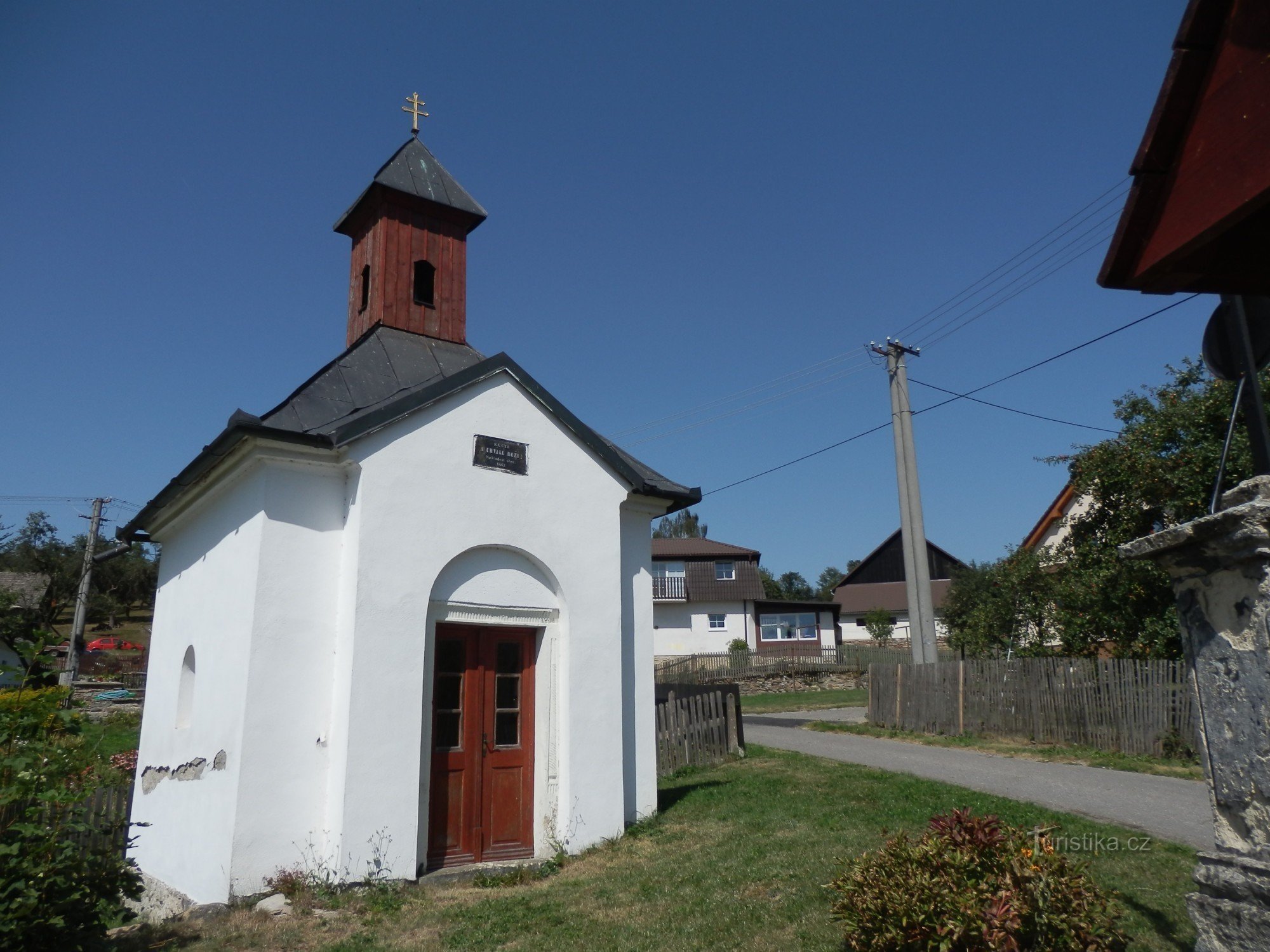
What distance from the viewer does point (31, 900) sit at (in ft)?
16.9

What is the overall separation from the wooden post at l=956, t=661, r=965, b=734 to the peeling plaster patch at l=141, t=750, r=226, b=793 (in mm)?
13819

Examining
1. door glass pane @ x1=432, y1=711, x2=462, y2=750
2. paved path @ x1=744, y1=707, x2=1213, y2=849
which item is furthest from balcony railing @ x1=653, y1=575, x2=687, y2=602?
door glass pane @ x1=432, y1=711, x2=462, y2=750

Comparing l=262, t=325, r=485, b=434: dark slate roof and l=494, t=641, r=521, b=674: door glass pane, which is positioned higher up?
l=262, t=325, r=485, b=434: dark slate roof

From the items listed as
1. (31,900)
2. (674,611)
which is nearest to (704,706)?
(31,900)

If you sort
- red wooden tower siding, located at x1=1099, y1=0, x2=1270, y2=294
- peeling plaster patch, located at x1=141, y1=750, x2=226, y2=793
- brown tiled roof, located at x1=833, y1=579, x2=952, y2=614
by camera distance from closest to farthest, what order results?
red wooden tower siding, located at x1=1099, y1=0, x2=1270, y2=294 → peeling plaster patch, located at x1=141, y1=750, x2=226, y2=793 → brown tiled roof, located at x1=833, y1=579, x2=952, y2=614

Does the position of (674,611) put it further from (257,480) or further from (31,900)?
(31,900)

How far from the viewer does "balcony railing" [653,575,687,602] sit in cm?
4719

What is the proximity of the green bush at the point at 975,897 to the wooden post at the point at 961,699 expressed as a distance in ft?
43.2

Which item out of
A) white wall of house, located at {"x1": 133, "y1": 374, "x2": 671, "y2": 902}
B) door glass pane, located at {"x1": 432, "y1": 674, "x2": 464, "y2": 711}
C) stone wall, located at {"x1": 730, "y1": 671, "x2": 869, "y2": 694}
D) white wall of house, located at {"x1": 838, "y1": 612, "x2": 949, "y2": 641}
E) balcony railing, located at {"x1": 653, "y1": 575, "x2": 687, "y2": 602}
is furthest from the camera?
white wall of house, located at {"x1": 838, "y1": 612, "x2": 949, "y2": 641}

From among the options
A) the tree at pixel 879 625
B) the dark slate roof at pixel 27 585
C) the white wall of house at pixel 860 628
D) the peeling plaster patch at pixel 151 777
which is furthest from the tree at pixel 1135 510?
the dark slate roof at pixel 27 585

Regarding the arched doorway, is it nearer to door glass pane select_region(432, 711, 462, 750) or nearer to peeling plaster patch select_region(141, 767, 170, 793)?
door glass pane select_region(432, 711, 462, 750)

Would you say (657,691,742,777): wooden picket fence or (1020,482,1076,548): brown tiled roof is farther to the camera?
(1020,482,1076,548): brown tiled roof

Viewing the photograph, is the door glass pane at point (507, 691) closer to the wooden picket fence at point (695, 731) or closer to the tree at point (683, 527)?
the wooden picket fence at point (695, 731)

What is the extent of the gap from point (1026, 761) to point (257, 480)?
12.1 meters
